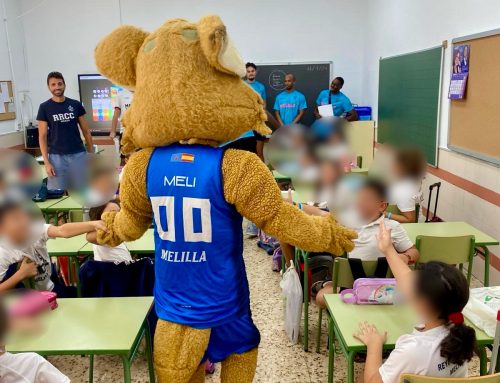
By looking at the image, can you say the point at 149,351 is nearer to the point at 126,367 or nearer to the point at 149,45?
the point at 126,367

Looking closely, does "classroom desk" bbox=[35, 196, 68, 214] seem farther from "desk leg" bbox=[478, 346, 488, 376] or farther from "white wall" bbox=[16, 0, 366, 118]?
"white wall" bbox=[16, 0, 366, 118]

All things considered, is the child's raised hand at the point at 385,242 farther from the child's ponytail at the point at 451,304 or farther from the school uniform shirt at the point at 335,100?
the school uniform shirt at the point at 335,100

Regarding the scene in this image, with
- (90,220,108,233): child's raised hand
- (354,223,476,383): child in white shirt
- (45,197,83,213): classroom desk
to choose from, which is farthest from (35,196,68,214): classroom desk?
(354,223,476,383): child in white shirt

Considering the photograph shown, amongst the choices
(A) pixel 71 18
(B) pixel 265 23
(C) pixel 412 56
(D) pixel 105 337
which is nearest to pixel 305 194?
(D) pixel 105 337

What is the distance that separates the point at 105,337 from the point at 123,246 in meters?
0.90

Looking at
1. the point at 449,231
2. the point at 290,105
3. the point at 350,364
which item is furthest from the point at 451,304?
the point at 290,105

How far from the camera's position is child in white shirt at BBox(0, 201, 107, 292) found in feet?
4.91

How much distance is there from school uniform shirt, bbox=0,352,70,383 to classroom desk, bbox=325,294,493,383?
102cm

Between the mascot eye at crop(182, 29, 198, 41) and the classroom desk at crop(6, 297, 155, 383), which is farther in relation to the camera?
the classroom desk at crop(6, 297, 155, 383)

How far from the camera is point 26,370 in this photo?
4.38 ft

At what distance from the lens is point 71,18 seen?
7.65 metres

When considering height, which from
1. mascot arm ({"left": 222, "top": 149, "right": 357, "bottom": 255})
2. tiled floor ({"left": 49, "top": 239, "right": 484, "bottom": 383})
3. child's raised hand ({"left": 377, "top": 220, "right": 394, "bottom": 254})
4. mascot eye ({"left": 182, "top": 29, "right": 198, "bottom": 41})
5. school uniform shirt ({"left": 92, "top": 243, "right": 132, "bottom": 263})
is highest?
mascot eye ({"left": 182, "top": 29, "right": 198, "bottom": 41})

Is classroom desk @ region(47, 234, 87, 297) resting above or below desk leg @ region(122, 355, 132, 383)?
above

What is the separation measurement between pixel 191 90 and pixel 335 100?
6051 mm
